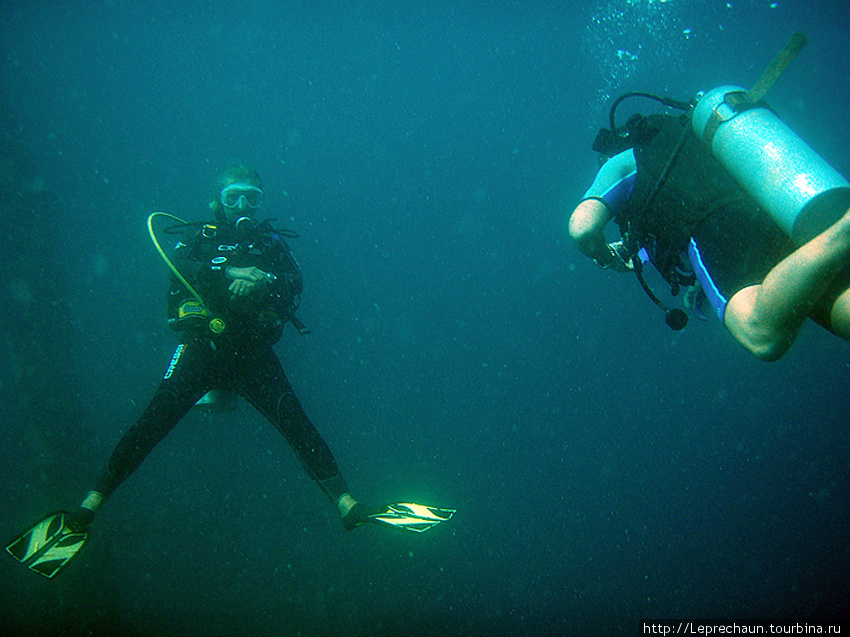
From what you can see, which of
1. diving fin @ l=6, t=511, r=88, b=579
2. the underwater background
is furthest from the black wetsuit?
the underwater background

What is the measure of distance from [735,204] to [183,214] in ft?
79.2

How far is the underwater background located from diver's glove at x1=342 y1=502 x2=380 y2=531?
12.9 feet

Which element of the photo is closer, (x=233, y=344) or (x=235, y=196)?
(x=233, y=344)

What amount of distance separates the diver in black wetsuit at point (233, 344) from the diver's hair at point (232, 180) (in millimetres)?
395

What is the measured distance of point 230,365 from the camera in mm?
3641

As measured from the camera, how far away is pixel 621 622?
1123cm

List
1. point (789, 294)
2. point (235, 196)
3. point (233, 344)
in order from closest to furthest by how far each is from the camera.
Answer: point (789, 294) → point (233, 344) → point (235, 196)

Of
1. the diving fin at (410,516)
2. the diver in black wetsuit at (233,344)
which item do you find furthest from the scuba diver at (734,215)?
the diver in black wetsuit at (233,344)

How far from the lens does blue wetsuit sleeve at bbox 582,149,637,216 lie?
203 centimetres

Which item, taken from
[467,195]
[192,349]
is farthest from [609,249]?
[467,195]

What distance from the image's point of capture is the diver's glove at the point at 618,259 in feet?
7.15

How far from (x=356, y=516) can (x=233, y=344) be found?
72.7 inches

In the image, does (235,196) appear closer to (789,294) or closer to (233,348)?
(233,348)

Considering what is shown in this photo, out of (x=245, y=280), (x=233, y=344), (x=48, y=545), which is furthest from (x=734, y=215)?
(x=48, y=545)
